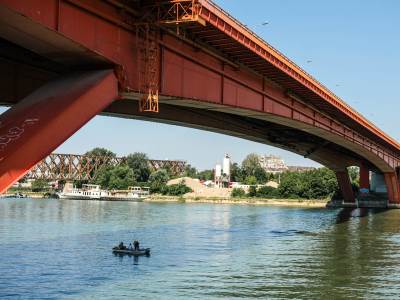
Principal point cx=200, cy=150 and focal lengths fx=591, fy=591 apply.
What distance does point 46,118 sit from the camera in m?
17.0

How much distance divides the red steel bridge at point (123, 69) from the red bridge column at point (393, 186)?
6842 centimetres

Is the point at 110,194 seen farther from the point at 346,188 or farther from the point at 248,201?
the point at 346,188

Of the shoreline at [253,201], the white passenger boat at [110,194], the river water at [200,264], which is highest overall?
the white passenger boat at [110,194]

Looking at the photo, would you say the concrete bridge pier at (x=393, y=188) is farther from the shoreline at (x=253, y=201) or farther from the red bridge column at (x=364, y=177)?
the shoreline at (x=253, y=201)

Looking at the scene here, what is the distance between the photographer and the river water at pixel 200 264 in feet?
91.5

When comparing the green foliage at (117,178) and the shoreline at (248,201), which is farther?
the green foliage at (117,178)

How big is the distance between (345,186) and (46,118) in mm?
103740

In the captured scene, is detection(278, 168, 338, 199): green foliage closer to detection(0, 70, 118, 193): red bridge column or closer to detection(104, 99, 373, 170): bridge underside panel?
detection(104, 99, 373, 170): bridge underside panel

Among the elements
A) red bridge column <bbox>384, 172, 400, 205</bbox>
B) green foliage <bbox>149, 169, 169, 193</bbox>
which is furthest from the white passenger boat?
red bridge column <bbox>384, 172, 400, 205</bbox>

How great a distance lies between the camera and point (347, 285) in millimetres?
30062

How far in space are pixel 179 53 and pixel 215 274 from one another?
12629mm

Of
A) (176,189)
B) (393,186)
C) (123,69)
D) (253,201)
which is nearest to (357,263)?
(123,69)

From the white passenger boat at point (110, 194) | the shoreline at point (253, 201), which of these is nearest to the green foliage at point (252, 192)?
the shoreline at point (253, 201)

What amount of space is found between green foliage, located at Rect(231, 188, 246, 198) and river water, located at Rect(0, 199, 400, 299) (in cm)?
10207
